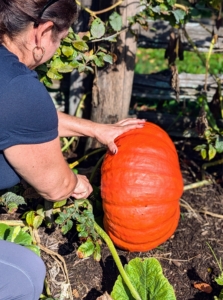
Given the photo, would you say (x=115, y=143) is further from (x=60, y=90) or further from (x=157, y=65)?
(x=157, y=65)

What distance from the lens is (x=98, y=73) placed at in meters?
3.58

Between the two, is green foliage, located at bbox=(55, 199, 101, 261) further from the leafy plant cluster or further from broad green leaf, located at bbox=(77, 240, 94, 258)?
the leafy plant cluster

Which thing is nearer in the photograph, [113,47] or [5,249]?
[5,249]

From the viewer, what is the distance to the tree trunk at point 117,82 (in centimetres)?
344

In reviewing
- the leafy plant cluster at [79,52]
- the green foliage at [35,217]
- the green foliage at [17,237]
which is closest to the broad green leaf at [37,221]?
the green foliage at [35,217]

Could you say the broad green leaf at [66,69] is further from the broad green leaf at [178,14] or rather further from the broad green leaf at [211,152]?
the broad green leaf at [211,152]

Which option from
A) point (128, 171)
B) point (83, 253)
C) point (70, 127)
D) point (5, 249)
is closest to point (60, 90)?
point (70, 127)

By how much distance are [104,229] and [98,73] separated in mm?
1086

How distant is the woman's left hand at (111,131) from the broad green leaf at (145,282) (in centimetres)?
70

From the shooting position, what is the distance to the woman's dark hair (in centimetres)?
213

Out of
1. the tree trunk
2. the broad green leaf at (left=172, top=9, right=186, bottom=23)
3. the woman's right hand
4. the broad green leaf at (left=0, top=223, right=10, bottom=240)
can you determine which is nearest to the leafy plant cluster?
the tree trunk

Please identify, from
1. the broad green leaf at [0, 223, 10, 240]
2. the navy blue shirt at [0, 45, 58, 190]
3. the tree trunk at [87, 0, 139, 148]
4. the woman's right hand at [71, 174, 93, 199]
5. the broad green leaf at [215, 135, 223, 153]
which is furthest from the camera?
the tree trunk at [87, 0, 139, 148]

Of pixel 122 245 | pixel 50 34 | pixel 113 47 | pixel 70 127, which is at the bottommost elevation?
pixel 122 245

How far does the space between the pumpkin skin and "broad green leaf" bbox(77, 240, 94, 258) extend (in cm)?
25
